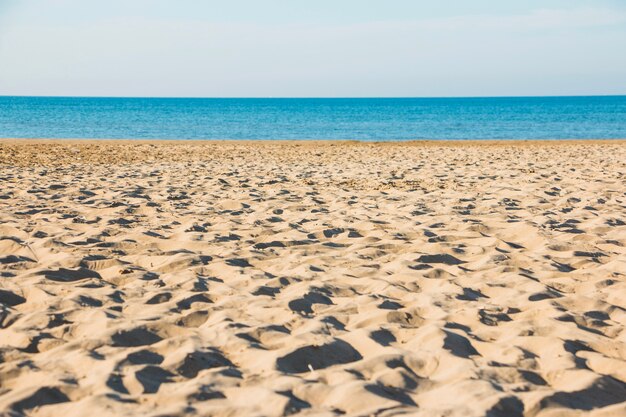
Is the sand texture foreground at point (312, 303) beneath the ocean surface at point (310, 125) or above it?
above

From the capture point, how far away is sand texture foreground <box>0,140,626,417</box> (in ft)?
9.61

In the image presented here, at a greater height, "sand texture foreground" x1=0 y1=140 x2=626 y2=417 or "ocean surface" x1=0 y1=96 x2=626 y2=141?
"sand texture foreground" x1=0 y1=140 x2=626 y2=417

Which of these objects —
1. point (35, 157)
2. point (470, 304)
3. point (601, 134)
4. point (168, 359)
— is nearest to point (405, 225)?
point (470, 304)

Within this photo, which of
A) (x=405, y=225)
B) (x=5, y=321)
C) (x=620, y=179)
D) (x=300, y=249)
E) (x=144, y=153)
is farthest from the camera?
(x=144, y=153)

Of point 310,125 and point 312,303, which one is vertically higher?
point 312,303

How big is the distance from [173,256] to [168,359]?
207 centimetres

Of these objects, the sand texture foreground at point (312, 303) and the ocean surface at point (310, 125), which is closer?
the sand texture foreground at point (312, 303)

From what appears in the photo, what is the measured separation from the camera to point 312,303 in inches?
167

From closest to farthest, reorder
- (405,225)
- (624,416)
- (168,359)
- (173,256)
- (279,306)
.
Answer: (624,416) → (168,359) → (279,306) → (173,256) → (405,225)

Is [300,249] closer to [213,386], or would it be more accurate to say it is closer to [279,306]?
[279,306]

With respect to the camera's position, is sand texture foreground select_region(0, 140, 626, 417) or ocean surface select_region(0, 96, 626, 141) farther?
ocean surface select_region(0, 96, 626, 141)

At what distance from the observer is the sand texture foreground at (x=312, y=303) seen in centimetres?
293

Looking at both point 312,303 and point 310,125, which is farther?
point 310,125

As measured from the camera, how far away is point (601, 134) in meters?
37.8
